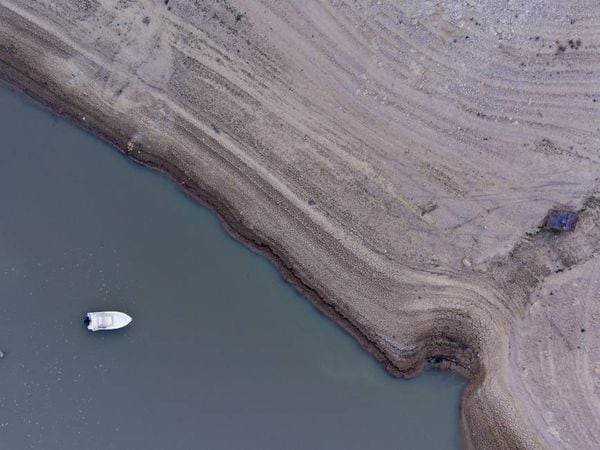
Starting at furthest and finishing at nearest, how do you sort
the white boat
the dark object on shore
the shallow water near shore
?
the shallow water near shore → the white boat → the dark object on shore

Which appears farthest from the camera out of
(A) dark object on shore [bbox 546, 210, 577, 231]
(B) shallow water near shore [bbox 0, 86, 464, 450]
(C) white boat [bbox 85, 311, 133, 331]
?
(B) shallow water near shore [bbox 0, 86, 464, 450]

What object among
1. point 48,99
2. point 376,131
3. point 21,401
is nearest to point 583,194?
point 376,131

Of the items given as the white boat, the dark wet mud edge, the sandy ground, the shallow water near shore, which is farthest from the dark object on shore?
the white boat

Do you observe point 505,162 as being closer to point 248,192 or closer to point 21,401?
point 248,192

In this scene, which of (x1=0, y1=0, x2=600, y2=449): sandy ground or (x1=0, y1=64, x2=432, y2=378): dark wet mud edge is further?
(x1=0, y1=64, x2=432, y2=378): dark wet mud edge

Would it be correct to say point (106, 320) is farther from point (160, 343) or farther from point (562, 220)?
point (562, 220)

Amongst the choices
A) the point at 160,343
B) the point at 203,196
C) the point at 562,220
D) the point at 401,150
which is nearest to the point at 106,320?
the point at 160,343

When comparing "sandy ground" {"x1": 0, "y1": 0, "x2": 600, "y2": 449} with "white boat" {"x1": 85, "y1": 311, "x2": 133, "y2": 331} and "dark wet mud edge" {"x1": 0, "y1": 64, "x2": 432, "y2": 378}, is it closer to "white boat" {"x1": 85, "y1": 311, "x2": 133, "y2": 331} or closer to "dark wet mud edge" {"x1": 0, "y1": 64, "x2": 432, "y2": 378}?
"dark wet mud edge" {"x1": 0, "y1": 64, "x2": 432, "y2": 378}

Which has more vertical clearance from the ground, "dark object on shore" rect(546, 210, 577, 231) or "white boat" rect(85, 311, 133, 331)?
"dark object on shore" rect(546, 210, 577, 231)
